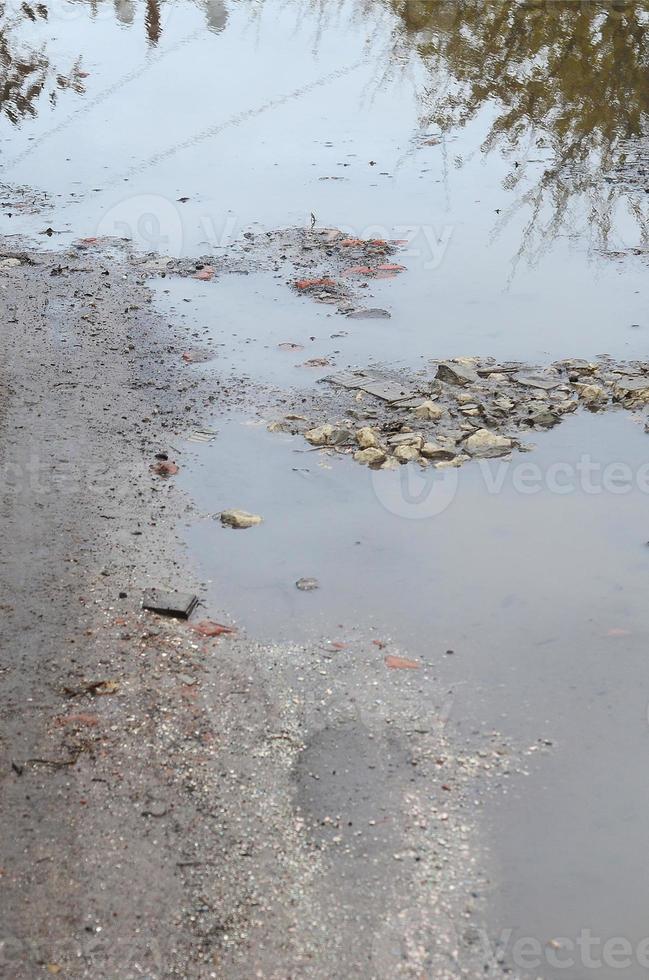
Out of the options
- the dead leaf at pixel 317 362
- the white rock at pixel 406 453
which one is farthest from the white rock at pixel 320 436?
the dead leaf at pixel 317 362

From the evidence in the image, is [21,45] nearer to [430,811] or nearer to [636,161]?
[636,161]

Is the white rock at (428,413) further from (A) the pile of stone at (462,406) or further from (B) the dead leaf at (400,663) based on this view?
(B) the dead leaf at (400,663)

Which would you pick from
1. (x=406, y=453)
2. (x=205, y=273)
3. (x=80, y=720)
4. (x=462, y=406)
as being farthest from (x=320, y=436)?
(x=205, y=273)

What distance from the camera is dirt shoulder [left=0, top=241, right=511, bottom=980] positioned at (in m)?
2.27

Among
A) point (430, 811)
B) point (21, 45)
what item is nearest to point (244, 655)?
point (430, 811)

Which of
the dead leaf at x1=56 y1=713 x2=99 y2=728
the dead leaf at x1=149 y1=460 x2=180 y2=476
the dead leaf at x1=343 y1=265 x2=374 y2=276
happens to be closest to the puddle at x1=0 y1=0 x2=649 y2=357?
the dead leaf at x1=343 y1=265 x2=374 y2=276

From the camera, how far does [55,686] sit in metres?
2.98

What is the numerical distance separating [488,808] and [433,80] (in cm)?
808

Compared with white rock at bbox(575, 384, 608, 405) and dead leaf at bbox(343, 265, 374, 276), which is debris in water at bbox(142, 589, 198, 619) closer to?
white rock at bbox(575, 384, 608, 405)

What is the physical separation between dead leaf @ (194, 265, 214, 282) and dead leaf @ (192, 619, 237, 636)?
10.4 ft

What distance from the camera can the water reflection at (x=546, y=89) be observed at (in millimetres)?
7078

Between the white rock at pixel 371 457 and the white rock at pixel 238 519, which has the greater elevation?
the white rock at pixel 371 457

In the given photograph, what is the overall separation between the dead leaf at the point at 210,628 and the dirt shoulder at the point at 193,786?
0.04 meters

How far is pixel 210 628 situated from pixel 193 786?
27.7 inches
